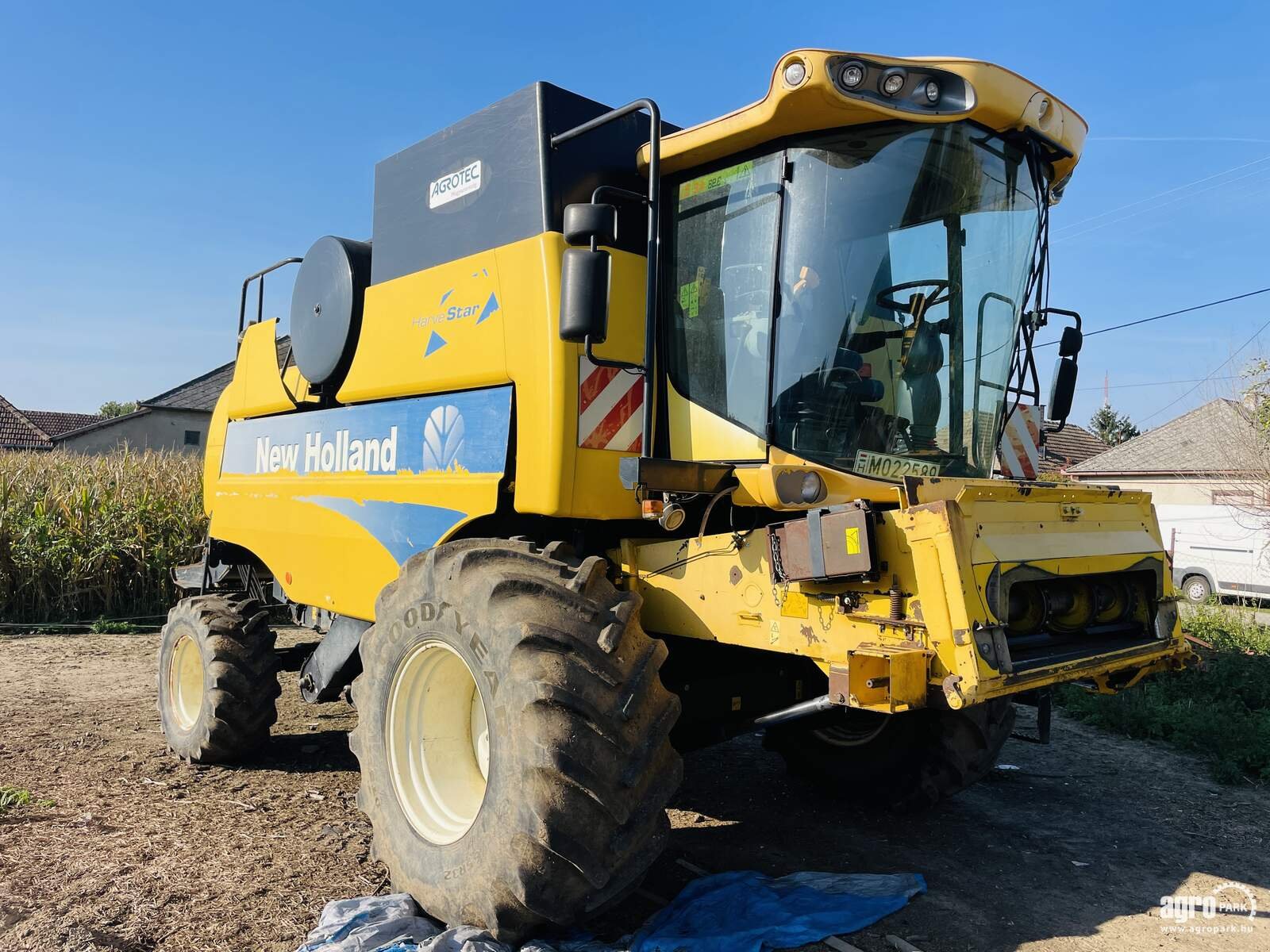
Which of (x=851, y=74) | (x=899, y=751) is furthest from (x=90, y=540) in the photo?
(x=851, y=74)

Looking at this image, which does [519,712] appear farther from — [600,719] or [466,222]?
[466,222]

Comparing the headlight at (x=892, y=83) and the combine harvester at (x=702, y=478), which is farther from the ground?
the headlight at (x=892, y=83)

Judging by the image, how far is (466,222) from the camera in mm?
4379

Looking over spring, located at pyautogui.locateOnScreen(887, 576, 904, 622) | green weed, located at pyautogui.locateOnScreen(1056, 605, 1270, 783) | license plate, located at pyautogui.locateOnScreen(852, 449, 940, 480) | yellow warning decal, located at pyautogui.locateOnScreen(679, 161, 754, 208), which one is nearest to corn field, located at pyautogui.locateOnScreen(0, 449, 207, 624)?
yellow warning decal, located at pyautogui.locateOnScreen(679, 161, 754, 208)

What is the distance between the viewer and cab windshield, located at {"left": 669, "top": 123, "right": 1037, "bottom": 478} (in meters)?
3.52

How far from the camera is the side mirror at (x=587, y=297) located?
3320 mm

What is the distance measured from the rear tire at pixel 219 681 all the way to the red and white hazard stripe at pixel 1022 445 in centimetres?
448

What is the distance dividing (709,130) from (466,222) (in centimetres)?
132

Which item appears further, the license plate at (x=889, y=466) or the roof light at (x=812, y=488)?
the license plate at (x=889, y=466)

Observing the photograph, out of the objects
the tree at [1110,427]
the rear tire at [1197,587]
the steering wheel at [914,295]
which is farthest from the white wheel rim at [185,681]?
the tree at [1110,427]

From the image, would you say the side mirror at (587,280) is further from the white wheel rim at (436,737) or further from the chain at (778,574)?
the white wheel rim at (436,737)

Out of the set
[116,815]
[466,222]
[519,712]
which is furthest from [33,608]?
[519,712]

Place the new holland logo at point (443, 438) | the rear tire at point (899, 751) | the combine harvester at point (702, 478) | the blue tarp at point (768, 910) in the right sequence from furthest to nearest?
1. the rear tire at point (899, 751)
2. the new holland logo at point (443, 438)
3. the blue tarp at point (768, 910)
4. the combine harvester at point (702, 478)

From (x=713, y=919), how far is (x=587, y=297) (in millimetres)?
2311
